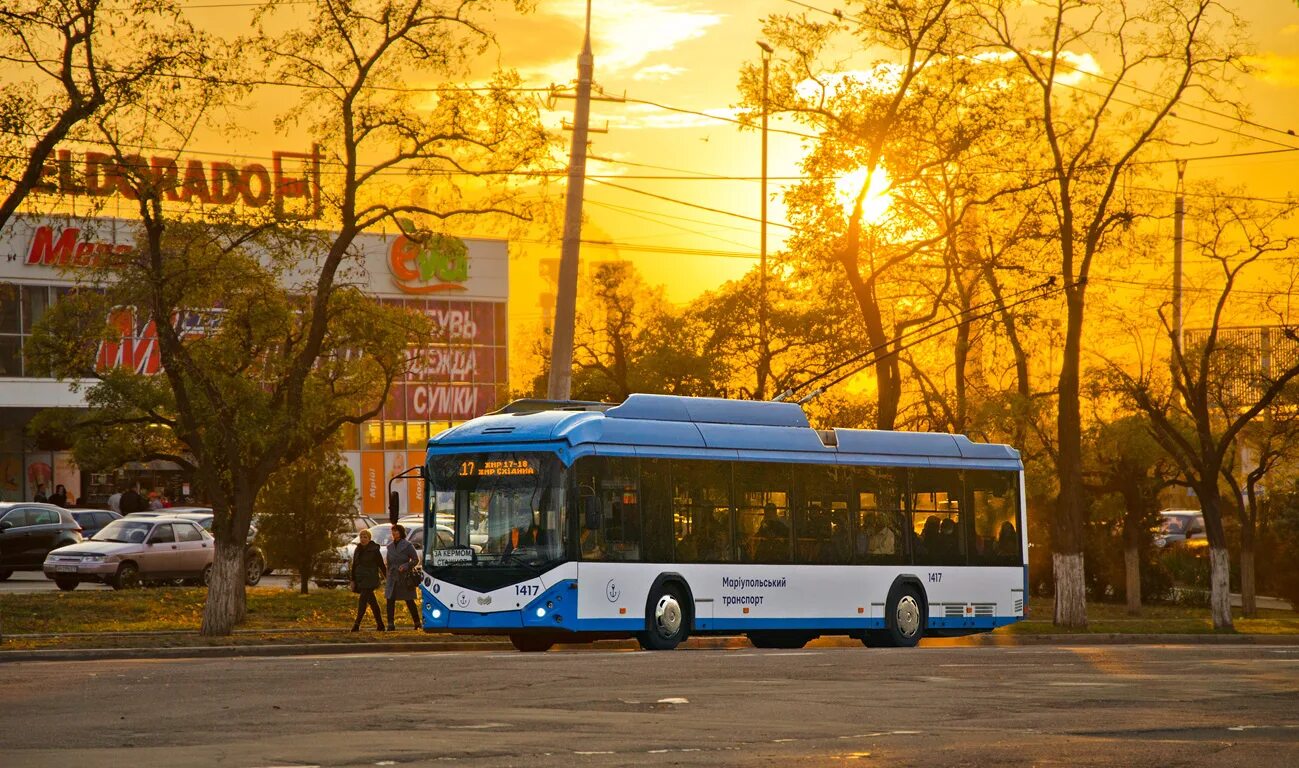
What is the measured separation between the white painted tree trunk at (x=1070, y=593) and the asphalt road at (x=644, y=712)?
14.1m

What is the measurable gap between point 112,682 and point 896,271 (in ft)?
96.7

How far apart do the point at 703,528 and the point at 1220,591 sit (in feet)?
53.1

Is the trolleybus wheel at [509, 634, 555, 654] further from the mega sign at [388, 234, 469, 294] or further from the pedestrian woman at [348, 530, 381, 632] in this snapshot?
the mega sign at [388, 234, 469, 294]

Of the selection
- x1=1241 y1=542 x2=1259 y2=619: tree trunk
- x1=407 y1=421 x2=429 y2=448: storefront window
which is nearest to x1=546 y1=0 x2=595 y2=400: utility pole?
x1=1241 y1=542 x2=1259 y2=619: tree trunk

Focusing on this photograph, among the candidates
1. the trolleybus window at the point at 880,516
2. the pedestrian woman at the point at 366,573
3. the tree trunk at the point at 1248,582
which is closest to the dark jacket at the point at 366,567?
the pedestrian woman at the point at 366,573

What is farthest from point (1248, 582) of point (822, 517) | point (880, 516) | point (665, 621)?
point (665, 621)

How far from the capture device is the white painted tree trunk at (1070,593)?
36781 mm

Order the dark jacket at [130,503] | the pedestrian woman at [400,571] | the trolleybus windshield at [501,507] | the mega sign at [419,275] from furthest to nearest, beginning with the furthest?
the mega sign at [419,275] → the dark jacket at [130,503] → the pedestrian woman at [400,571] → the trolleybus windshield at [501,507]

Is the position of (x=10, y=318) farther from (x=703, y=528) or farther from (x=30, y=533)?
(x=703, y=528)

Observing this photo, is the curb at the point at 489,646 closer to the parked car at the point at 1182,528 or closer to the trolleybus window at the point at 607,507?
the trolleybus window at the point at 607,507

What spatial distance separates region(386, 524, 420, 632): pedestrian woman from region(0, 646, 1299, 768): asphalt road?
8.81 metres

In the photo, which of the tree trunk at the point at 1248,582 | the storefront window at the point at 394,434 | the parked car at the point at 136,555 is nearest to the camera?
the parked car at the point at 136,555

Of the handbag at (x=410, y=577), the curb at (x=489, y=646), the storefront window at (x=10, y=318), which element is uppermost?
the storefront window at (x=10, y=318)

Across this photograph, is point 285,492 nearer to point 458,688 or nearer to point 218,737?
point 458,688
